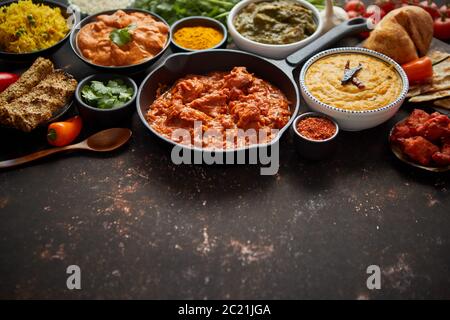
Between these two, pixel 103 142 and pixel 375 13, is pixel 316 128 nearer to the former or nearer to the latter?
pixel 103 142

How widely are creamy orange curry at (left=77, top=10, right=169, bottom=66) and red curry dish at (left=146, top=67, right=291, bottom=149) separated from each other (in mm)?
438

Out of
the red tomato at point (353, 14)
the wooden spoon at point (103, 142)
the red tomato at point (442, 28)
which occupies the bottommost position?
the wooden spoon at point (103, 142)

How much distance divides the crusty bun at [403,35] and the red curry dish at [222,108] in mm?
1055

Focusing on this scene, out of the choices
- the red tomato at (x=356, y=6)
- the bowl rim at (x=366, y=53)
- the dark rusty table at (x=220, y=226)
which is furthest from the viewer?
the red tomato at (x=356, y=6)

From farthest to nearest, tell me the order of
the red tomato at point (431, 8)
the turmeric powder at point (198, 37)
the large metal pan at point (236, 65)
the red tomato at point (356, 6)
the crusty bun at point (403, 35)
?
the red tomato at point (356, 6) → the red tomato at point (431, 8) → the turmeric powder at point (198, 37) → the crusty bun at point (403, 35) → the large metal pan at point (236, 65)

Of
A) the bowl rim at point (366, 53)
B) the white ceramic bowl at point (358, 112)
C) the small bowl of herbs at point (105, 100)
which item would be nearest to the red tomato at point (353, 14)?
the bowl rim at point (366, 53)

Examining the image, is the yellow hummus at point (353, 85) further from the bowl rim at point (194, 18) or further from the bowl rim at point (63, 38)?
the bowl rim at point (63, 38)

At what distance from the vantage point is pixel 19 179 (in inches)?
126

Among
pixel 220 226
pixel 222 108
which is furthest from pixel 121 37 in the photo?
pixel 220 226

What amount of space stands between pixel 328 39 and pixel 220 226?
195 cm

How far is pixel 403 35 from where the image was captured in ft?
12.5

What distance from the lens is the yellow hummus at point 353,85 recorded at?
3.36 m
